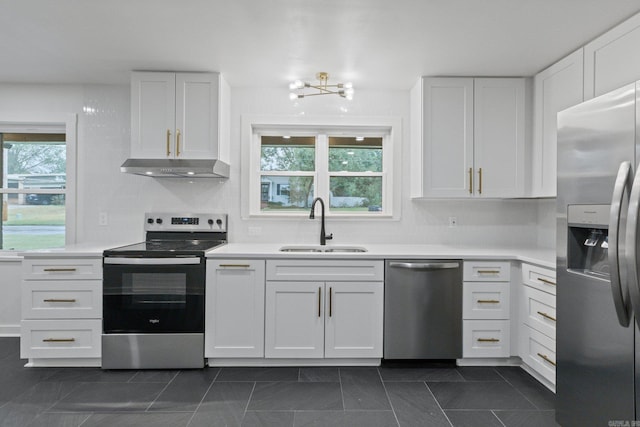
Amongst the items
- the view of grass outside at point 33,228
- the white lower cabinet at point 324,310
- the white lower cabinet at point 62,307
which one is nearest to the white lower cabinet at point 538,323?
the white lower cabinet at point 324,310

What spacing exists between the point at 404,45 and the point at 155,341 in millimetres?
2657

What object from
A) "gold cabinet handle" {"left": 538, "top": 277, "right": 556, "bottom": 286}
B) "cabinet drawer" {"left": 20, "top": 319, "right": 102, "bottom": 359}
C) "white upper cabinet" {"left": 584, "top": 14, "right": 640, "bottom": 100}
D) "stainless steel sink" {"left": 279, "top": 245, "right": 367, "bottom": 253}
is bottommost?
"cabinet drawer" {"left": 20, "top": 319, "right": 102, "bottom": 359}

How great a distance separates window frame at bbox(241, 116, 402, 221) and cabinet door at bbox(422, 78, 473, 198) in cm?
39

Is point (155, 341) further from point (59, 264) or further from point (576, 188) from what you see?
point (576, 188)

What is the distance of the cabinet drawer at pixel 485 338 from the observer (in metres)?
2.68

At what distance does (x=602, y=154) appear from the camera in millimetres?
1572

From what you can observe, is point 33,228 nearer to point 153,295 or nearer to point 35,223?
point 35,223

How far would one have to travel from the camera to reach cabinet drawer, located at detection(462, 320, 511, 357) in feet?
8.78

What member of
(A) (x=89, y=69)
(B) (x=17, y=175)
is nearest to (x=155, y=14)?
(A) (x=89, y=69)

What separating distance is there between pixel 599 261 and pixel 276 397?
188 cm

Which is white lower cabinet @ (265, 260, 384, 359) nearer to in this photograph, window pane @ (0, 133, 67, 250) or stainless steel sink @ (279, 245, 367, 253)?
stainless steel sink @ (279, 245, 367, 253)

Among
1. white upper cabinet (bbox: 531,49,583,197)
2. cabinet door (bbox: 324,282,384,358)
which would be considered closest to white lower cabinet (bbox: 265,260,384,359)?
cabinet door (bbox: 324,282,384,358)

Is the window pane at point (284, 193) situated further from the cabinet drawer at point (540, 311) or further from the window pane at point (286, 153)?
the cabinet drawer at point (540, 311)

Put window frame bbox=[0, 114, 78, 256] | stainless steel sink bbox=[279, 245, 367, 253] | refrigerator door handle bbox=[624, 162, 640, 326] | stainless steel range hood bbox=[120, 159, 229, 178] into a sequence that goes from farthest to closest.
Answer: window frame bbox=[0, 114, 78, 256], stainless steel sink bbox=[279, 245, 367, 253], stainless steel range hood bbox=[120, 159, 229, 178], refrigerator door handle bbox=[624, 162, 640, 326]
